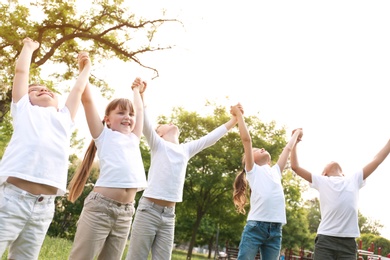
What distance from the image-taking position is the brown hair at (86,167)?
424 cm

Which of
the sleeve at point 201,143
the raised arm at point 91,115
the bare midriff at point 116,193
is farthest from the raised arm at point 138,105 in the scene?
the sleeve at point 201,143

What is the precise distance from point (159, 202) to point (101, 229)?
993 millimetres

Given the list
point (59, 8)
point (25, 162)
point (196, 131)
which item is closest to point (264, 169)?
point (25, 162)

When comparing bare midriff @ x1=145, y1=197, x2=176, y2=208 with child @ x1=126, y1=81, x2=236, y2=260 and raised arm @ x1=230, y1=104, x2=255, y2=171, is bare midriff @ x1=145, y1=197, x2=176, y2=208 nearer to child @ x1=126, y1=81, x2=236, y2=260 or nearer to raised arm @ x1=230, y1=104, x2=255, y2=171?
child @ x1=126, y1=81, x2=236, y2=260

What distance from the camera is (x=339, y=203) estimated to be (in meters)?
5.51

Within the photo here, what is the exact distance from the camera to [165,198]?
467cm

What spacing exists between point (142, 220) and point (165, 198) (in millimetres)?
327

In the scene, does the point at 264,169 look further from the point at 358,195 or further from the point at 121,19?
the point at 121,19

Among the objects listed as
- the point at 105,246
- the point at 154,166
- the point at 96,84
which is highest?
the point at 96,84

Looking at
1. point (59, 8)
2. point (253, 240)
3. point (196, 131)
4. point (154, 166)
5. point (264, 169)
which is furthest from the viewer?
point (196, 131)

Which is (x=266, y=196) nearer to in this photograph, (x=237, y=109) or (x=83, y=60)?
(x=237, y=109)

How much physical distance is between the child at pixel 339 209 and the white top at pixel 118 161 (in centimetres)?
249

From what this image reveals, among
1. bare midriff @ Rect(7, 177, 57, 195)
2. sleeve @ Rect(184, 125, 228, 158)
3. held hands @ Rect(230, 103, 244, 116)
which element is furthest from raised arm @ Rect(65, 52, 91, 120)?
held hands @ Rect(230, 103, 244, 116)

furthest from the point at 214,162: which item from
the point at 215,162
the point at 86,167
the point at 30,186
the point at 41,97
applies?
the point at 30,186
